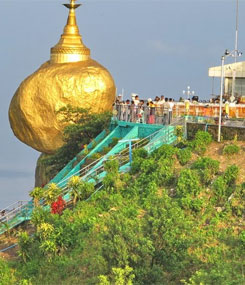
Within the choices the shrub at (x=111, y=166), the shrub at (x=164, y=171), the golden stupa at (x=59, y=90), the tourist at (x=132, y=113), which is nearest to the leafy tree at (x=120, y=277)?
the shrub at (x=164, y=171)

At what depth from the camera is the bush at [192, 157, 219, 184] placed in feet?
88.8

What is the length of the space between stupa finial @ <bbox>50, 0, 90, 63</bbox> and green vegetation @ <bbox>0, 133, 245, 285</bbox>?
36.3 ft

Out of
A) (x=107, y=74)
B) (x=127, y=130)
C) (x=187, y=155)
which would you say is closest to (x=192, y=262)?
(x=187, y=155)

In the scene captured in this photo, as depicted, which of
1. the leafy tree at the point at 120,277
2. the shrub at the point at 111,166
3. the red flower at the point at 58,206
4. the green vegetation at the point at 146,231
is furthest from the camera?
the shrub at the point at 111,166

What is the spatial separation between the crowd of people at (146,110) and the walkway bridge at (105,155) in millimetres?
278

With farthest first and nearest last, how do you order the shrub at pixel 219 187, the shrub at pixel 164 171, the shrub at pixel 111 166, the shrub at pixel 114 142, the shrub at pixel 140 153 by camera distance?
the shrub at pixel 114 142
the shrub at pixel 140 153
the shrub at pixel 111 166
the shrub at pixel 164 171
the shrub at pixel 219 187

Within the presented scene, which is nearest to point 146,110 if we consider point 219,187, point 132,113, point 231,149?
point 132,113

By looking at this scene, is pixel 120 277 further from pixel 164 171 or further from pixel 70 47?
pixel 70 47

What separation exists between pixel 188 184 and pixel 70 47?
15.0 meters

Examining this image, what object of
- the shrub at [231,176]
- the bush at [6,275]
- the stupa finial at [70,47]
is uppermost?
the stupa finial at [70,47]

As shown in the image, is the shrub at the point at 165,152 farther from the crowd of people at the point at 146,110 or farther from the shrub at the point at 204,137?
the crowd of people at the point at 146,110

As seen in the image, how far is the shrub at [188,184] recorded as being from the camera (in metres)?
26.5

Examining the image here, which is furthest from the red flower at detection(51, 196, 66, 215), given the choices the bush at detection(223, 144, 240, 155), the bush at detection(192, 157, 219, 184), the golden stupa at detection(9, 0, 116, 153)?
the golden stupa at detection(9, 0, 116, 153)

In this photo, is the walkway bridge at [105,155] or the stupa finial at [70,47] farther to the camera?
the stupa finial at [70,47]
